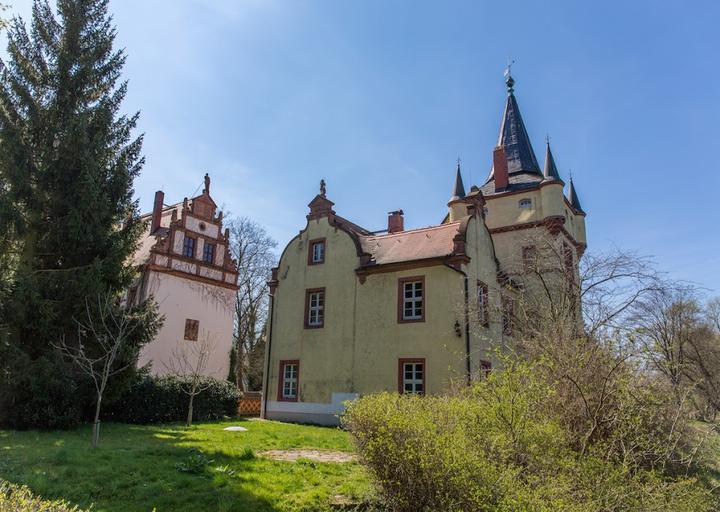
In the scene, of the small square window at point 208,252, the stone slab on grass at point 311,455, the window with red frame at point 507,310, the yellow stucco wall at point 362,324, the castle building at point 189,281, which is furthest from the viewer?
the small square window at point 208,252

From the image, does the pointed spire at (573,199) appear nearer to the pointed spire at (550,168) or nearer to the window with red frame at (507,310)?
the pointed spire at (550,168)

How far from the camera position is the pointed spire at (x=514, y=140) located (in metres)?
33.2

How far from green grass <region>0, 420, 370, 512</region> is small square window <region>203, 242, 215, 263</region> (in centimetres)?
1731

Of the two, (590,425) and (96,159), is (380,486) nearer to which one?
(590,425)

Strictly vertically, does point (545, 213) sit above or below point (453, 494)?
above

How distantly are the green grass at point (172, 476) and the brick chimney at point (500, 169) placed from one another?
2448cm

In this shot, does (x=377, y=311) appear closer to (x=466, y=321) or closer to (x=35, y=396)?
(x=466, y=321)

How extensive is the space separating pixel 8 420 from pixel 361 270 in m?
12.8

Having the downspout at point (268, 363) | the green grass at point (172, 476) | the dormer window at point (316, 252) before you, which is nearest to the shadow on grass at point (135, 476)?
the green grass at point (172, 476)

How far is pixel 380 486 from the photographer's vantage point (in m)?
6.89

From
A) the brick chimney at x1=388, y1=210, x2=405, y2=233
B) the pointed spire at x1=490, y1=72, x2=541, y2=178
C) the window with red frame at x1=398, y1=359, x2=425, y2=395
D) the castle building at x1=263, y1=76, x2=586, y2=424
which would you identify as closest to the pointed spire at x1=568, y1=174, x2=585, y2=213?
the pointed spire at x1=490, y1=72, x2=541, y2=178

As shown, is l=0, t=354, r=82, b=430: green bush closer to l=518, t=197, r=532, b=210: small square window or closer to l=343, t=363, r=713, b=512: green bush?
l=343, t=363, r=713, b=512: green bush

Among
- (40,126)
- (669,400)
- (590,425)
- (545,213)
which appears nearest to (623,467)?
(590,425)

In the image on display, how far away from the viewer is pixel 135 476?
8.23 meters
